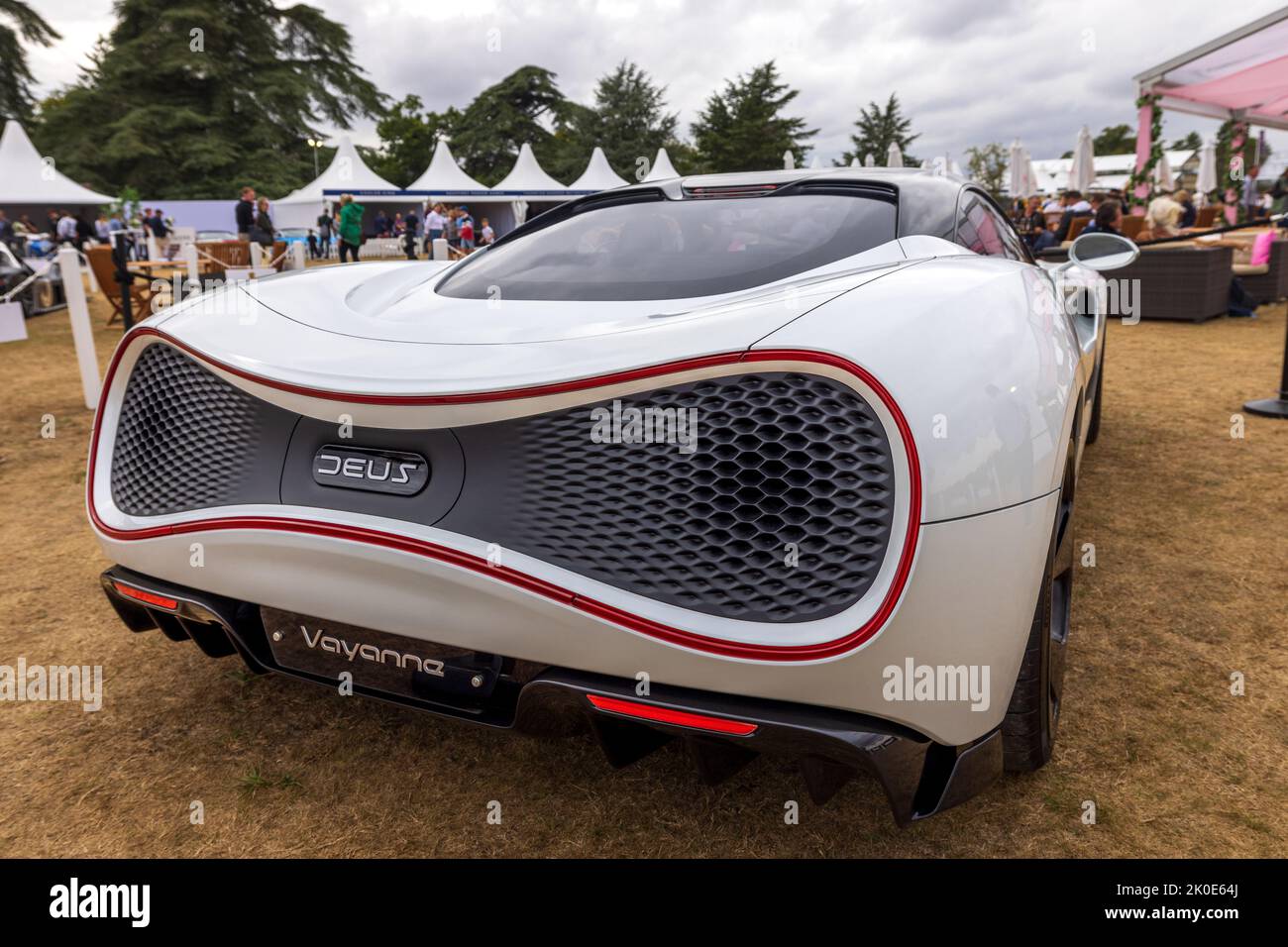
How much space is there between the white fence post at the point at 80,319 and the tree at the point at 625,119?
53.3 m

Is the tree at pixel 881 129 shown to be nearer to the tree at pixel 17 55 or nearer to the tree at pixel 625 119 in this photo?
the tree at pixel 625 119

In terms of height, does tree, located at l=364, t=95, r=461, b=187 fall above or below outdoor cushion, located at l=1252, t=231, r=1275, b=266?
above

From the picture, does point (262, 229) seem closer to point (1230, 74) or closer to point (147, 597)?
point (147, 597)

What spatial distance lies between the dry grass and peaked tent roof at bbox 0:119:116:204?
2940cm

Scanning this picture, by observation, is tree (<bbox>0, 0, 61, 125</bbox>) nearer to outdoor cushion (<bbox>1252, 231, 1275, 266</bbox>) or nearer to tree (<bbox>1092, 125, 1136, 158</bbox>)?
outdoor cushion (<bbox>1252, 231, 1275, 266</bbox>)

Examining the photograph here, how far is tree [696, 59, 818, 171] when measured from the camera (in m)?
52.3

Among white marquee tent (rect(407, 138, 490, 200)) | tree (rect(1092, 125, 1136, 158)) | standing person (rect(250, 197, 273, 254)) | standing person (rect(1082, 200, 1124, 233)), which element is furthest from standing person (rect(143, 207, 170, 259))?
tree (rect(1092, 125, 1136, 158))

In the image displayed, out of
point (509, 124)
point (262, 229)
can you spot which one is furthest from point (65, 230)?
point (509, 124)

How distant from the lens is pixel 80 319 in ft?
19.4

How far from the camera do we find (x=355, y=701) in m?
2.25

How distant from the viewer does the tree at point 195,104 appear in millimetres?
42156

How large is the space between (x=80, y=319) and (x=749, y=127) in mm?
51311

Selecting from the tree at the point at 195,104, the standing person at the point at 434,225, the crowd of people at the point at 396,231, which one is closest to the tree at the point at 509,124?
the tree at the point at 195,104
